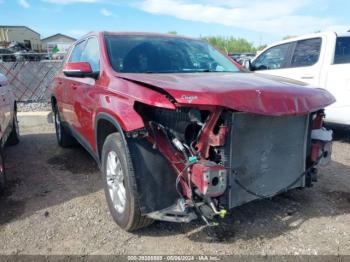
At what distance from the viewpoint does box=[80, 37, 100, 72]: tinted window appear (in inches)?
153

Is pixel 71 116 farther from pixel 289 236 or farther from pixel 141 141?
pixel 289 236

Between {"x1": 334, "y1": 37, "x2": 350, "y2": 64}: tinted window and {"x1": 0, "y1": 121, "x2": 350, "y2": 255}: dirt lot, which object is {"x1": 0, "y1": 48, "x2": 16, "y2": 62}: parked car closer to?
{"x1": 0, "y1": 121, "x2": 350, "y2": 255}: dirt lot

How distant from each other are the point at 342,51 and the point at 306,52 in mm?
631

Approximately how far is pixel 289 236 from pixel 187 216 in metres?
1.01

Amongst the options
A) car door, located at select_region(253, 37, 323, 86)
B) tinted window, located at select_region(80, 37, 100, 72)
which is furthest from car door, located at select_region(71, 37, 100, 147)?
car door, located at select_region(253, 37, 323, 86)

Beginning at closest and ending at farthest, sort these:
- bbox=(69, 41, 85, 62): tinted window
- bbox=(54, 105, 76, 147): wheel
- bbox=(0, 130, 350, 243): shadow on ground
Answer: bbox=(0, 130, 350, 243): shadow on ground < bbox=(69, 41, 85, 62): tinted window < bbox=(54, 105, 76, 147): wheel

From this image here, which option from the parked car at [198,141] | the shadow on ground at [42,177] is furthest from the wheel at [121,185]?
the shadow on ground at [42,177]

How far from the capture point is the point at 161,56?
391 cm

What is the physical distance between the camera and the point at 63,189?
4258 millimetres

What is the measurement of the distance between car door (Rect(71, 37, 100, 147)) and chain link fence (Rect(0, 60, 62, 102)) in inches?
314

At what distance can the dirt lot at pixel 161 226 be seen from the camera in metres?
2.97

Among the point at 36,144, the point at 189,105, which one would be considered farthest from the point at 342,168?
the point at 36,144

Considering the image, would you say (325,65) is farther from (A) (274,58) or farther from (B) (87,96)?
(B) (87,96)

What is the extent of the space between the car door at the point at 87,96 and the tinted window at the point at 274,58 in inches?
145
